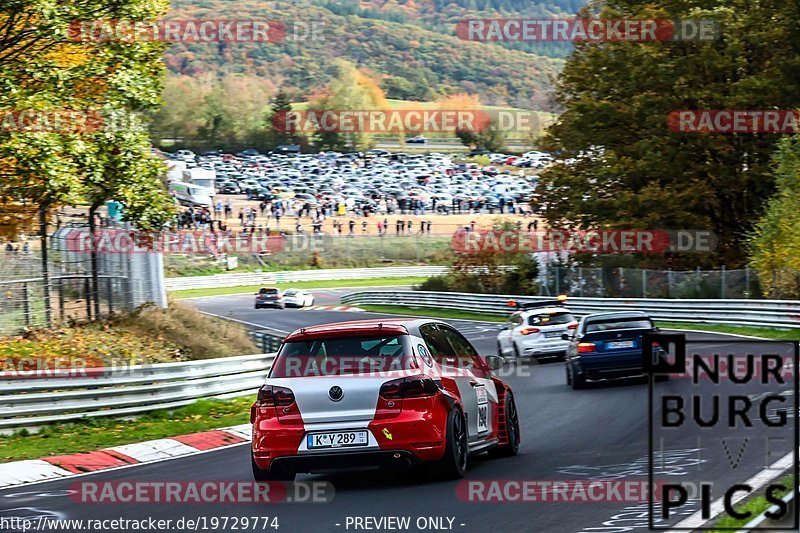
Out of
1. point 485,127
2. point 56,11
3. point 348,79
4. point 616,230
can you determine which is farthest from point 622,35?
point 348,79

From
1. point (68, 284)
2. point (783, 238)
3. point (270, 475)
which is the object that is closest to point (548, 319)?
point (68, 284)

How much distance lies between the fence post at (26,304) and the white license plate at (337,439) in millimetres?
14066

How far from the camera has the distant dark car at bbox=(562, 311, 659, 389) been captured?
19.8 metres

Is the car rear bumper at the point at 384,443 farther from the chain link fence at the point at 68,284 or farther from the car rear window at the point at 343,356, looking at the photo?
the chain link fence at the point at 68,284

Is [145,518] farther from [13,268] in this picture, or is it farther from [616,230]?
[616,230]

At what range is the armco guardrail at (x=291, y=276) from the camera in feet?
248

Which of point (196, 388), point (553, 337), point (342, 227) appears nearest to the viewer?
point (196, 388)

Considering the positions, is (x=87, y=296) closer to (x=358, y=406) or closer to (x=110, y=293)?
(x=110, y=293)

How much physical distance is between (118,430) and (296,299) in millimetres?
45650

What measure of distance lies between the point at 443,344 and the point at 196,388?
30.1ft

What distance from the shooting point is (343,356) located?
10336 mm

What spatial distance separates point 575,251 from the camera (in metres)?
49.2

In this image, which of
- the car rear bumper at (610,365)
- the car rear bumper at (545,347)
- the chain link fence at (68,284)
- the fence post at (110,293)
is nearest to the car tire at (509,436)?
the car rear bumper at (610,365)

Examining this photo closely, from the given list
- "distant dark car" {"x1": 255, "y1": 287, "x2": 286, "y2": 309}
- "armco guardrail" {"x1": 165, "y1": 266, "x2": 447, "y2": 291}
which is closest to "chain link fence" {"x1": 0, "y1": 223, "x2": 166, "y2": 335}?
"distant dark car" {"x1": 255, "y1": 287, "x2": 286, "y2": 309}
